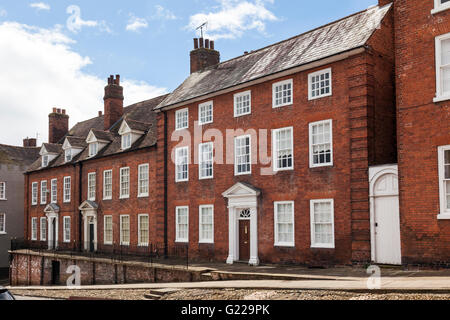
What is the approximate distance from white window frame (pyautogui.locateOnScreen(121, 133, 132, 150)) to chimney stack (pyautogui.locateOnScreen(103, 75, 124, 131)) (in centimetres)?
623

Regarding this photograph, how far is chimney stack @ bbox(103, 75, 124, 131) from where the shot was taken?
37406 millimetres

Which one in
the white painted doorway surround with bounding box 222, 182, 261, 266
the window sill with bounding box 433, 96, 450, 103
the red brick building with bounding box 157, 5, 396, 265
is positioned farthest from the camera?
the white painted doorway surround with bounding box 222, 182, 261, 266

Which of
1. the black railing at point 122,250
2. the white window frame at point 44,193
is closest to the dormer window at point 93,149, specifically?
the black railing at point 122,250

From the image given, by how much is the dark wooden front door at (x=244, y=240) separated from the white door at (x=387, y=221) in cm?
644

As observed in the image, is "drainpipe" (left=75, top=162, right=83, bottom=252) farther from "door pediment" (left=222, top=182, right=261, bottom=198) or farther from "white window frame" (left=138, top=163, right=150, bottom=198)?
"door pediment" (left=222, top=182, right=261, bottom=198)

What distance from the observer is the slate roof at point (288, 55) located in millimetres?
19000

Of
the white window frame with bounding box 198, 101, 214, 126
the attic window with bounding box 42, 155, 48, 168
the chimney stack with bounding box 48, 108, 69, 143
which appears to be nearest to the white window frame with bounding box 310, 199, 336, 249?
the white window frame with bounding box 198, 101, 214, 126

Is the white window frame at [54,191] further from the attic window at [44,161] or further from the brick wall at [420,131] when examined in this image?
the brick wall at [420,131]

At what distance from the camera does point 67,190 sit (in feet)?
122

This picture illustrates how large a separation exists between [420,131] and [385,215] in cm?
313

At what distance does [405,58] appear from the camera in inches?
632

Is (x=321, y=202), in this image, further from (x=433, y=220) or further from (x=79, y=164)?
(x=79, y=164)

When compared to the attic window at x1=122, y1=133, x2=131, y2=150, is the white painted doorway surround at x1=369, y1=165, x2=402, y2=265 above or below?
below

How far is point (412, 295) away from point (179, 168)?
657 inches
